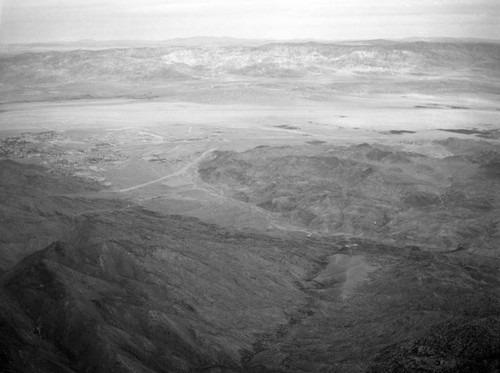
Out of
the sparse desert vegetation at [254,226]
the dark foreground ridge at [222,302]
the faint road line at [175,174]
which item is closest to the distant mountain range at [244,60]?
the sparse desert vegetation at [254,226]

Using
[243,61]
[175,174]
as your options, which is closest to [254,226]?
[175,174]

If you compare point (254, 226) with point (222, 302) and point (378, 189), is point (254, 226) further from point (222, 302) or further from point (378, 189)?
point (222, 302)

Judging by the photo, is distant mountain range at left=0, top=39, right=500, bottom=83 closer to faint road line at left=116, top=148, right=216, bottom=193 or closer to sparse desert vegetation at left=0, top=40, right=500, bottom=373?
sparse desert vegetation at left=0, top=40, right=500, bottom=373

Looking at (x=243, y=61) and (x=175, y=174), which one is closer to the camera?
(x=175, y=174)

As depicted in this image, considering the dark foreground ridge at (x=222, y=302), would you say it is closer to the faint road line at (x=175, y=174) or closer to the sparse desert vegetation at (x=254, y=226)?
the sparse desert vegetation at (x=254, y=226)

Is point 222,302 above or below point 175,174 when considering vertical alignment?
above

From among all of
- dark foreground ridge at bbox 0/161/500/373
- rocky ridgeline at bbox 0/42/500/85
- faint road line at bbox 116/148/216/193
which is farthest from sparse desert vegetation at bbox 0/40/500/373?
rocky ridgeline at bbox 0/42/500/85

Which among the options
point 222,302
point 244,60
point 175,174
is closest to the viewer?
point 222,302
